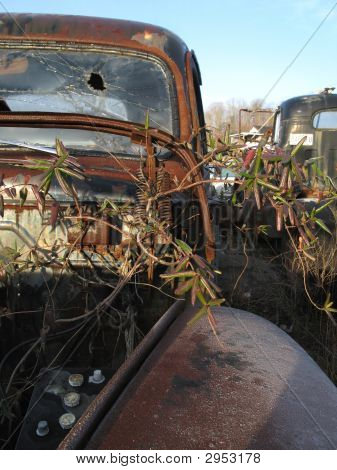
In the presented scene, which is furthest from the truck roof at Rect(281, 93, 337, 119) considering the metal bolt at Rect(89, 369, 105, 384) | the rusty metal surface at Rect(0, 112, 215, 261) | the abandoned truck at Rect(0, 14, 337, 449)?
the metal bolt at Rect(89, 369, 105, 384)

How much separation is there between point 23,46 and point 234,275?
283 cm

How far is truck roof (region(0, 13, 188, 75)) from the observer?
2375mm

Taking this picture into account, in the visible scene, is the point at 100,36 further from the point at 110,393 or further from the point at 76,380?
the point at 110,393

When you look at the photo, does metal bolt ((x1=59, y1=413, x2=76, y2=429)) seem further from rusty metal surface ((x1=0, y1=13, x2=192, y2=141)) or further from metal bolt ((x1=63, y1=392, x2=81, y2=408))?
rusty metal surface ((x1=0, y1=13, x2=192, y2=141))

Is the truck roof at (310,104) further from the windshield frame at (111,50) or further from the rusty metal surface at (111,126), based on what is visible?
the rusty metal surface at (111,126)

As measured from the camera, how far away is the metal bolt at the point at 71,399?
1360 mm

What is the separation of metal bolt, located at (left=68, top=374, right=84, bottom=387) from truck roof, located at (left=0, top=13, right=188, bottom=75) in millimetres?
1708

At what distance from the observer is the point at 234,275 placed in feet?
14.4

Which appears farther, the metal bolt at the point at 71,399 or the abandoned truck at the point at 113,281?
the metal bolt at the point at 71,399

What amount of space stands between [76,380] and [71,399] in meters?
0.07

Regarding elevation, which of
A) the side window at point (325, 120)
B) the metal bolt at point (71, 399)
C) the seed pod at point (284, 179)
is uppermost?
the side window at point (325, 120)

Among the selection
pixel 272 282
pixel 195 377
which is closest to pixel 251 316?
pixel 195 377

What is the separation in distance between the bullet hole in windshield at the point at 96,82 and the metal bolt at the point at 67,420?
5.54 ft

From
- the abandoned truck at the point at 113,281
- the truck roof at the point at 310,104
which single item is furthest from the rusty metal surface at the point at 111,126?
the truck roof at the point at 310,104
